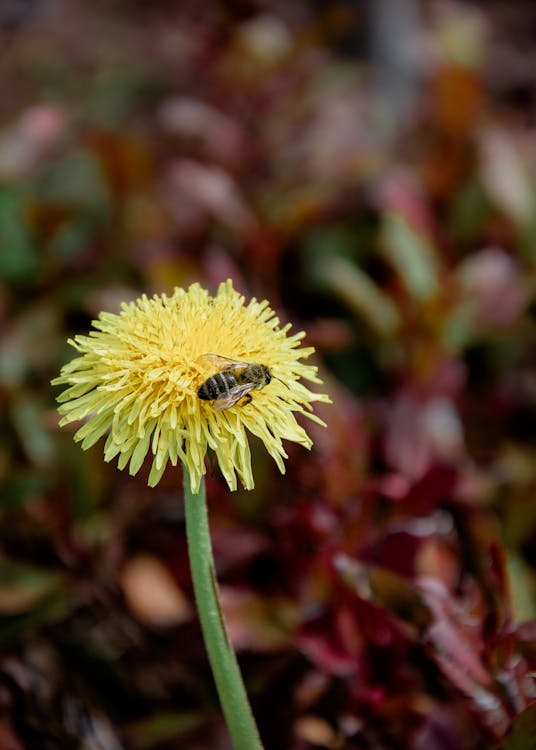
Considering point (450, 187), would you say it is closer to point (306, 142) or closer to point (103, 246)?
point (306, 142)

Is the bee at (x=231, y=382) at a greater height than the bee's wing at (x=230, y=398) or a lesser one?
greater

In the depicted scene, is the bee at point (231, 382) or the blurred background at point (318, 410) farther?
the blurred background at point (318, 410)

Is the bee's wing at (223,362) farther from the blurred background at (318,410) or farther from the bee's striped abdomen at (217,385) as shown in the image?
the blurred background at (318,410)

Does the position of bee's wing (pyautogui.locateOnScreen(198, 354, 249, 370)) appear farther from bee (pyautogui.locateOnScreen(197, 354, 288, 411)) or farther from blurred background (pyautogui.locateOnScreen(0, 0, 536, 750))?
blurred background (pyautogui.locateOnScreen(0, 0, 536, 750))

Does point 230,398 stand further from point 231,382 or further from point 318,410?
point 318,410

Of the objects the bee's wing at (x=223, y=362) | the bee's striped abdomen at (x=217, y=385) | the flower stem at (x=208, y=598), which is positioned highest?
the bee's wing at (x=223, y=362)

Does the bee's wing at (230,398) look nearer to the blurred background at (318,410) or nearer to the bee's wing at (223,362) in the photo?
the bee's wing at (223,362)

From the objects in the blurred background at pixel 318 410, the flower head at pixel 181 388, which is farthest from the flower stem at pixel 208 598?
the blurred background at pixel 318 410

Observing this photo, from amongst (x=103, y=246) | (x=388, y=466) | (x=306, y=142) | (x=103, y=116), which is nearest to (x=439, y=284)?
(x=388, y=466)
